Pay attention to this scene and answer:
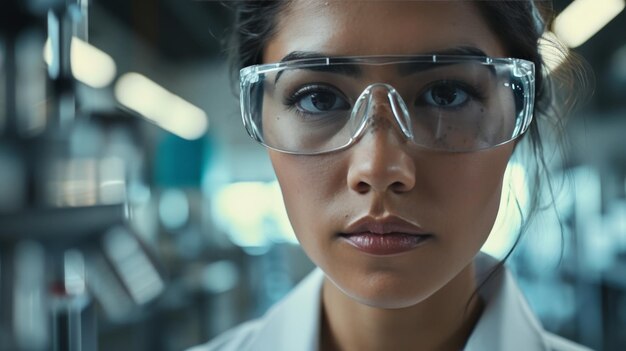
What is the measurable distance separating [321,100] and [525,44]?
0.23 m

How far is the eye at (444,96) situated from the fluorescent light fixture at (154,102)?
75 centimetres

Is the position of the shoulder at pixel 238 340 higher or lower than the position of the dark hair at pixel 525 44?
lower

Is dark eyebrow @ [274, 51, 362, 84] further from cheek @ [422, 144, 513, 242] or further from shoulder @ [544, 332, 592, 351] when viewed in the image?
shoulder @ [544, 332, 592, 351]

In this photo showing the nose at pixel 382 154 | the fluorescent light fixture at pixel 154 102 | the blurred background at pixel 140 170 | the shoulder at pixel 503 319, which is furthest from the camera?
the fluorescent light fixture at pixel 154 102

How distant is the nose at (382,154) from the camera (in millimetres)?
541

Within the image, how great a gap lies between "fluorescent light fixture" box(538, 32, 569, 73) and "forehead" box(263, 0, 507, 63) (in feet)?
0.40

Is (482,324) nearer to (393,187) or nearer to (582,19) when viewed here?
(393,187)

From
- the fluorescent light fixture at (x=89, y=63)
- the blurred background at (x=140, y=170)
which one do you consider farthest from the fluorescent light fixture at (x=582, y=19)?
the fluorescent light fixture at (x=89, y=63)

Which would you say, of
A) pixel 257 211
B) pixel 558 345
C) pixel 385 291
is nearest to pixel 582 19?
pixel 558 345

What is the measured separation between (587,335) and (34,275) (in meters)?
2.51

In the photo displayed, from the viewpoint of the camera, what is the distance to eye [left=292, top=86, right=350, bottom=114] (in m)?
0.60

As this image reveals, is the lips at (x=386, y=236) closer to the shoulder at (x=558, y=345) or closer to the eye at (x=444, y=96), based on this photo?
the eye at (x=444, y=96)

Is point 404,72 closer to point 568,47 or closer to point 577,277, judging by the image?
point 568,47

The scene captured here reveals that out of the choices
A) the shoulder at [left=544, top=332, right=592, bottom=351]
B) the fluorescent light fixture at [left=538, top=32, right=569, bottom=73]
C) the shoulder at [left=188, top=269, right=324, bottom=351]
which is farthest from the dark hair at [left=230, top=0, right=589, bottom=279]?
the shoulder at [left=188, top=269, right=324, bottom=351]
